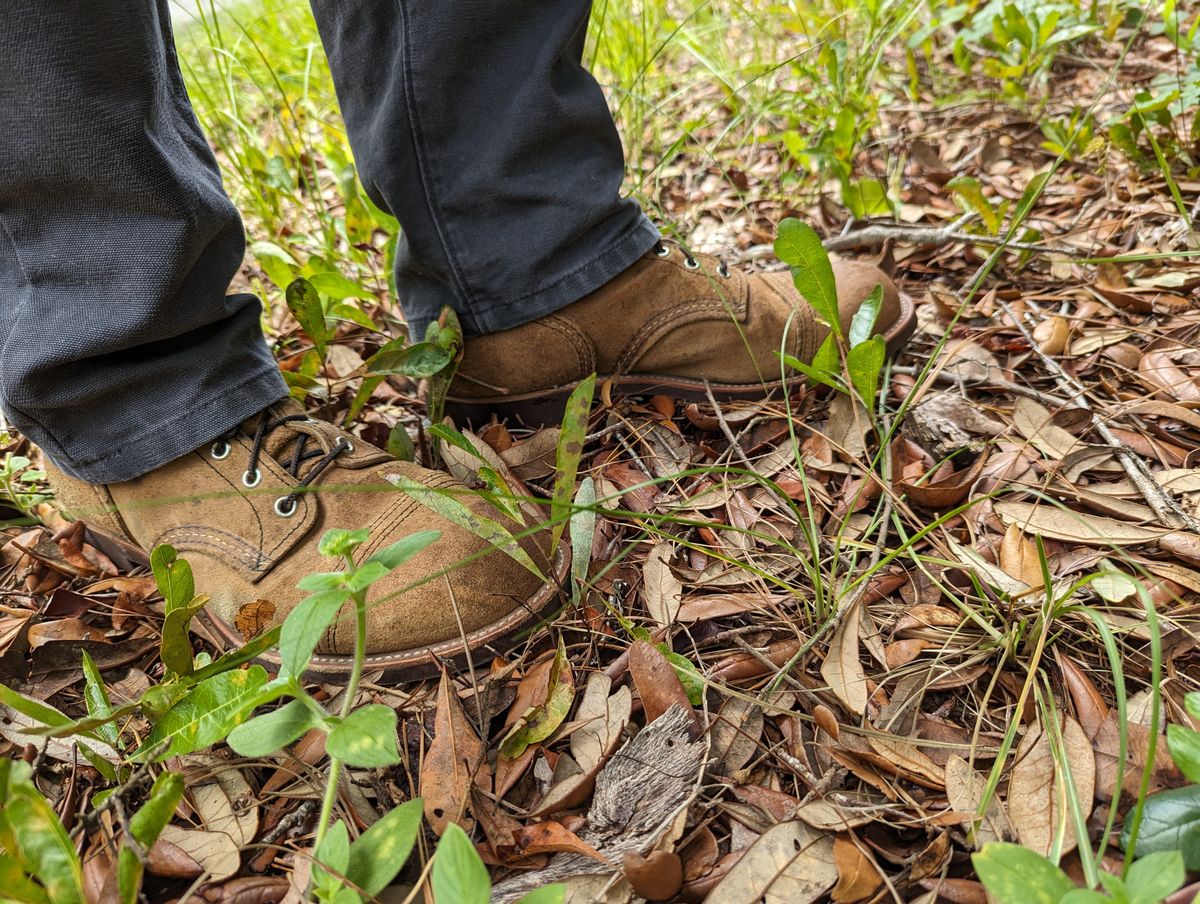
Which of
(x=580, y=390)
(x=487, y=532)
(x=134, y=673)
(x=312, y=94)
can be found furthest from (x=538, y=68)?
(x=312, y=94)

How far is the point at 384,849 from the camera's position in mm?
678

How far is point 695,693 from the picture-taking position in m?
0.88

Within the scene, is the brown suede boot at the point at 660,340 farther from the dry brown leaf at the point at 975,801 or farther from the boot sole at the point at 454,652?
the dry brown leaf at the point at 975,801

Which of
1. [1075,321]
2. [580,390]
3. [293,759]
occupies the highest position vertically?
[580,390]

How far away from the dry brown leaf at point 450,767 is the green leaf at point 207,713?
0.64 feet

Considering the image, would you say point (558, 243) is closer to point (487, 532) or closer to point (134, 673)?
point (487, 532)

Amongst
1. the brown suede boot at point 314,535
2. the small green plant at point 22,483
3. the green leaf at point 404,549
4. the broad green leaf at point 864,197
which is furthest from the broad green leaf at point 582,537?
the broad green leaf at point 864,197

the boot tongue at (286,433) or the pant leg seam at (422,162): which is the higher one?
the pant leg seam at (422,162)

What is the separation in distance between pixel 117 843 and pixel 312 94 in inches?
91.0

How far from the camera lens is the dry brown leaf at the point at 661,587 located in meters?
1.00

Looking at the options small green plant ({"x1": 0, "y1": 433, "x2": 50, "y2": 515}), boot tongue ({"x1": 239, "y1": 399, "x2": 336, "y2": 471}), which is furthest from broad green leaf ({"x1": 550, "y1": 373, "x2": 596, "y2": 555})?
small green plant ({"x1": 0, "y1": 433, "x2": 50, "y2": 515})

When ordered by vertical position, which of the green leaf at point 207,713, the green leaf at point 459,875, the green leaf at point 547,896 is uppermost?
the green leaf at point 207,713

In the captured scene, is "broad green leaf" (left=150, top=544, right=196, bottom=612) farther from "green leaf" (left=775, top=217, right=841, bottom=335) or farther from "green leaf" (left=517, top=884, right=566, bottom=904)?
"green leaf" (left=775, top=217, right=841, bottom=335)

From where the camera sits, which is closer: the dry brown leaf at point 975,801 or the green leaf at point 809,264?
the dry brown leaf at point 975,801
